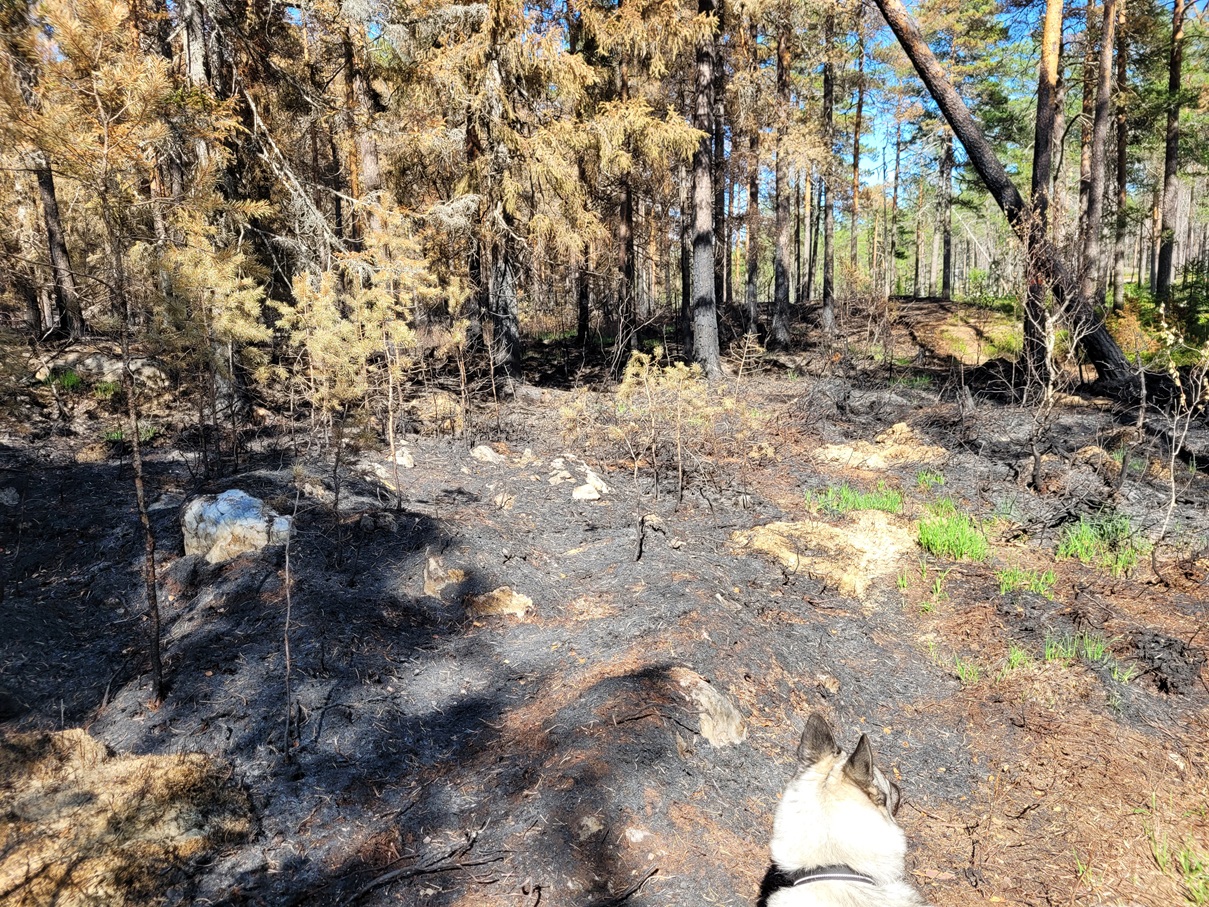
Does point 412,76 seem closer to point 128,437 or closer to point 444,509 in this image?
point 128,437

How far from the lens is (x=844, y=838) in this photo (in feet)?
7.38

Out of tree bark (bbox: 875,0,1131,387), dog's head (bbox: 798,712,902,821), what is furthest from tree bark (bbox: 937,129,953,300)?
dog's head (bbox: 798,712,902,821)

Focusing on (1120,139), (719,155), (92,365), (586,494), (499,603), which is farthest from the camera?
(1120,139)

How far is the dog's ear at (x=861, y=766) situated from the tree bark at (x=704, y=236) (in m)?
11.5

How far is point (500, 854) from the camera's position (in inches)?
117

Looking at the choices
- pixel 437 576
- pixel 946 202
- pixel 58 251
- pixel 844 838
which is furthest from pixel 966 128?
pixel 946 202

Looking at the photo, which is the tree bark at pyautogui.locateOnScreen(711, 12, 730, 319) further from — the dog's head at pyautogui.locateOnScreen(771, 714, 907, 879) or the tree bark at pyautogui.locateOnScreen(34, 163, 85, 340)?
the dog's head at pyautogui.locateOnScreen(771, 714, 907, 879)

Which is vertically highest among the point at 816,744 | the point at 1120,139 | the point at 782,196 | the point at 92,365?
the point at 1120,139

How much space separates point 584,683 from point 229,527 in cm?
368

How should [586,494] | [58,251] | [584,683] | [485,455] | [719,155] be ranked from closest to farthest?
[584,683] < [586,494] < [485,455] < [58,251] < [719,155]

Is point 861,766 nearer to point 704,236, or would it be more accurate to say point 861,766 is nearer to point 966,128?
point 966,128

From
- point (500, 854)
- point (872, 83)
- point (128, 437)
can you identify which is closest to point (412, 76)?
point (128, 437)

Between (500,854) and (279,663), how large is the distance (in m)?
2.31

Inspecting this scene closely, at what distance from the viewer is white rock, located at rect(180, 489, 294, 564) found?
5703 mm
